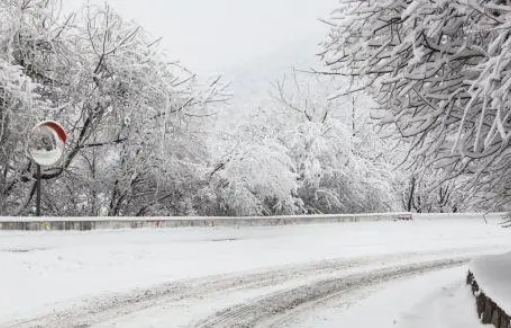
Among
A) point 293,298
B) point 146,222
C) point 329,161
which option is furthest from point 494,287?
point 329,161

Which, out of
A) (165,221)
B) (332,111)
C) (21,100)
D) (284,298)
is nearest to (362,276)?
(284,298)

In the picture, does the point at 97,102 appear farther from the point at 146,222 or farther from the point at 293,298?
the point at 293,298

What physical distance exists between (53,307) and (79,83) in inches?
418

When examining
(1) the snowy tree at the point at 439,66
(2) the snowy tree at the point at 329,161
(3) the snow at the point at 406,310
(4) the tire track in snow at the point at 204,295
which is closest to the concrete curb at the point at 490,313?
(3) the snow at the point at 406,310

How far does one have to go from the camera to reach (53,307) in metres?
7.87

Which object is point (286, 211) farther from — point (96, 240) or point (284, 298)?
point (284, 298)

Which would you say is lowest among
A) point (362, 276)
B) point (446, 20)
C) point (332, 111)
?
point (362, 276)

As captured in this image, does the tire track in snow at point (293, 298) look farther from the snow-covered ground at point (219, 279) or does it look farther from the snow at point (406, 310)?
the snow at point (406, 310)

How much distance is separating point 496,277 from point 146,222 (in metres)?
10.3

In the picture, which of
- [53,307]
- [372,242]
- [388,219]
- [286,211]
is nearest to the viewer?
[53,307]

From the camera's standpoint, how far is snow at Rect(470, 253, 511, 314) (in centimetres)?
595

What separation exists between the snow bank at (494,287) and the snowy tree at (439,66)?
4.04 ft

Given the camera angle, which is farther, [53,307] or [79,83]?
[79,83]

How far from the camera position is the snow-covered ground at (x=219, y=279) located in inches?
299
